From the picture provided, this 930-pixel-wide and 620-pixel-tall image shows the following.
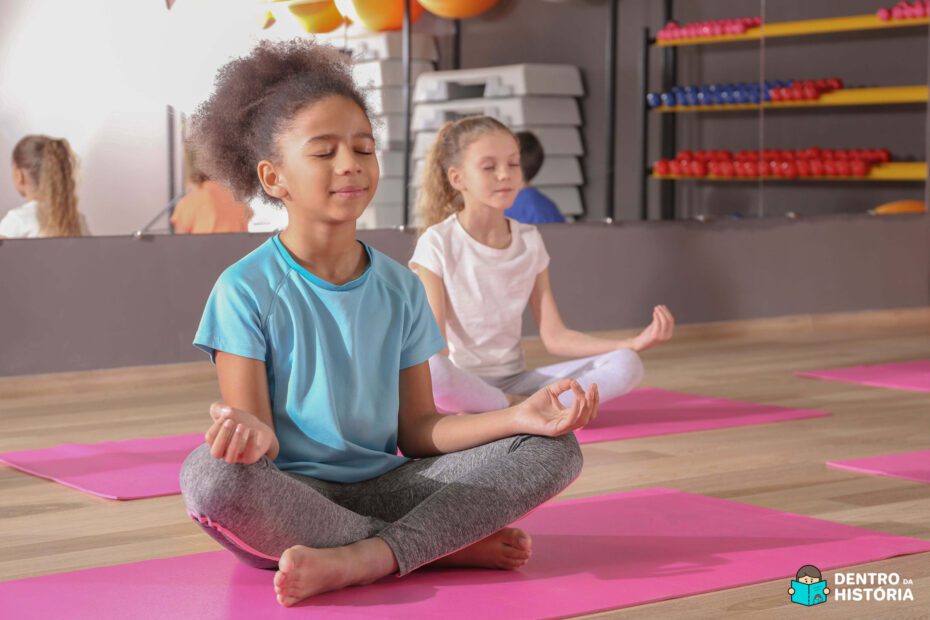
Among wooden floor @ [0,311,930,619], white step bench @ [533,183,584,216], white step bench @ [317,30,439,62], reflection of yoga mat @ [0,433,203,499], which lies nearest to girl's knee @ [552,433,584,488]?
wooden floor @ [0,311,930,619]

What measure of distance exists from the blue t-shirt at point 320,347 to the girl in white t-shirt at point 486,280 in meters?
1.21

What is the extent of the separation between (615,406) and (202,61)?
5.67ft

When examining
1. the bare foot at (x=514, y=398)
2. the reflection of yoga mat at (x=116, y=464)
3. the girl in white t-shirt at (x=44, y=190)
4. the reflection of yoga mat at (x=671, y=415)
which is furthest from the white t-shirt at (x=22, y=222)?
the reflection of yoga mat at (x=671, y=415)

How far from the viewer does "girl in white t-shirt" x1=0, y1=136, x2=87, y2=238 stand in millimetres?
4086

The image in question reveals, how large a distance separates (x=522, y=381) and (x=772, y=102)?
274 cm

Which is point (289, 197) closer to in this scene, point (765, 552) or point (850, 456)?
point (765, 552)

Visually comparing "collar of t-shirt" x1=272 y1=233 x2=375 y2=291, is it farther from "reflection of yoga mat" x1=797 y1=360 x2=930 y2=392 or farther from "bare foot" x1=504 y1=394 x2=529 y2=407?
"reflection of yoga mat" x1=797 y1=360 x2=930 y2=392

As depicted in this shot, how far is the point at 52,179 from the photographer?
4.13 meters

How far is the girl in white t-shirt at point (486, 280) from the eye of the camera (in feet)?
10.7

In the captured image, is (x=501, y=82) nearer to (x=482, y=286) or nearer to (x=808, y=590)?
(x=482, y=286)

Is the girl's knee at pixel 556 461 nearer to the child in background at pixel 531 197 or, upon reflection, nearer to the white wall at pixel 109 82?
the white wall at pixel 109 82

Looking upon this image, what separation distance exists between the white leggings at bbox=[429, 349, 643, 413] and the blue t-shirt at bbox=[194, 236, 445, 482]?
1.15 m

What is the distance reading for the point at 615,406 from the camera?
3.73 m

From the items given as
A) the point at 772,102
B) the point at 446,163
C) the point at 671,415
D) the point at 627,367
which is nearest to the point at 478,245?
the point at 446,163
